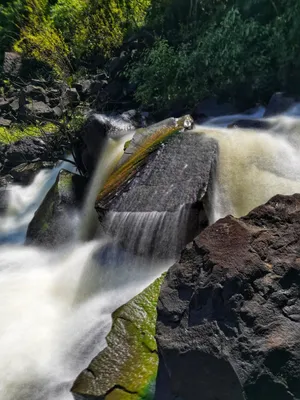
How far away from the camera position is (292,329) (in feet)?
12.4

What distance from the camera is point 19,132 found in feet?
45.2

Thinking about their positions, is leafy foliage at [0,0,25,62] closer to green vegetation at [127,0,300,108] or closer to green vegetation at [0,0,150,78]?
green vegetation at [0,0,150,78]

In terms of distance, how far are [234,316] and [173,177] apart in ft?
11.7

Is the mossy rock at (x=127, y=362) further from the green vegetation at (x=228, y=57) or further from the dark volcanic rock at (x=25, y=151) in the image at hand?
the dark volcanic rock at (x=25, y=151)

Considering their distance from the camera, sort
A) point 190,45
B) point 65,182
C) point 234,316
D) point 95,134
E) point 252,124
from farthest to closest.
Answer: point 190,45
point 95,134
point 65,182
point 252,124
point 234,316

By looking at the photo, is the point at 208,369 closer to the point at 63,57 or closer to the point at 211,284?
the point at 211,284

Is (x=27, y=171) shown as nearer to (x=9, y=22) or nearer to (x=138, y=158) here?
(x=138, y=158)

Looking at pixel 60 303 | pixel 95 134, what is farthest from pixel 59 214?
pixel 60 303

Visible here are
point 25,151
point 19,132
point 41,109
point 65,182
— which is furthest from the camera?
point 41,109

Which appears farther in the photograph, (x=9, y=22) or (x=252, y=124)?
(x=9, y=22)

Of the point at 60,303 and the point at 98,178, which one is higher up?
the point at 98,178

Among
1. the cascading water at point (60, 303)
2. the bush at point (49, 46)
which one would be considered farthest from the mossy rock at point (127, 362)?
the bush at point (49, 46)

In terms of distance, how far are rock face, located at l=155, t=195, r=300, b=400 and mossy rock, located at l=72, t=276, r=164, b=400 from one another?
0.28 metres

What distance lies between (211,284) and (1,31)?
2158 centimetres
